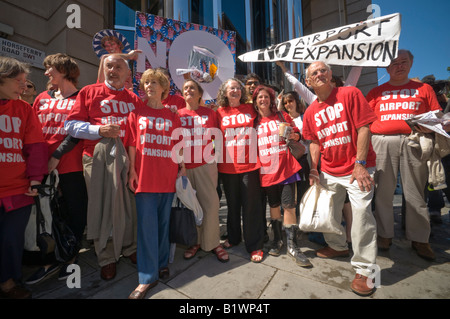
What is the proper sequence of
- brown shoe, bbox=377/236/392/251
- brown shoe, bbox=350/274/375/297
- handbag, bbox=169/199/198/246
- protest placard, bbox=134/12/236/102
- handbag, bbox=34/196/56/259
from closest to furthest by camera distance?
brown shoe, bbox=350/274/375/297 < handbag, bbox=34/196/56/259 < handbag, bbox=169/199/198/246 < brown shoe, bbox=377/236/392/251 < protest placard, bbox=134/12/236/102

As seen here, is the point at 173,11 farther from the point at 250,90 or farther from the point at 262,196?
the point at 262,196

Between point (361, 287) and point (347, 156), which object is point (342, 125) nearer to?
point (347, 156)

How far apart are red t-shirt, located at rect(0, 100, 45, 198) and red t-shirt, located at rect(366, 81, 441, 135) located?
3788mm

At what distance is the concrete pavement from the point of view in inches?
69.9

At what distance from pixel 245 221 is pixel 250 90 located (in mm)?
1907

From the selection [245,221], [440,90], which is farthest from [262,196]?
[440,90]

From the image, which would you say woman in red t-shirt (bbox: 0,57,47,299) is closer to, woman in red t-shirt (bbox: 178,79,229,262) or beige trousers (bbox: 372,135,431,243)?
→ woman in red t-shirt (bbox: 178,79,229,262)

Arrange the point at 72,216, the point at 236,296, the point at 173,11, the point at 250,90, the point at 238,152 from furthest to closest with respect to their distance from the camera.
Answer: the point at 173,11
the point at 250,90
the point at 238,152
the point at 72,216
the point at 236,296

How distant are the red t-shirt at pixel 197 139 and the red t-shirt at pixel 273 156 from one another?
0.60m

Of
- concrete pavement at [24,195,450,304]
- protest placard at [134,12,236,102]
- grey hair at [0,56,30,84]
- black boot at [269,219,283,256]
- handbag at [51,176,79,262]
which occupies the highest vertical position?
protest placard at [134,12,236,102]

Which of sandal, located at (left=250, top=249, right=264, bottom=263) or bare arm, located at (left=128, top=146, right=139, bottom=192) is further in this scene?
sandal, located at (left=250, top=249, right=264, bottom=263)

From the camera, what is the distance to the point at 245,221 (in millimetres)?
2471

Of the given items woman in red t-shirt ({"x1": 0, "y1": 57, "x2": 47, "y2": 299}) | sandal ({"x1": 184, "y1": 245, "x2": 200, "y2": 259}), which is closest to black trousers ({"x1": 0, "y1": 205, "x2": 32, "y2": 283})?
woman in red t-shirt ({"x1": 0, "y1": 57, "x2": 47, "y2": 299})

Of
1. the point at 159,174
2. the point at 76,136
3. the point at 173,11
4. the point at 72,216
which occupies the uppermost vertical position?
the point at 173,11
